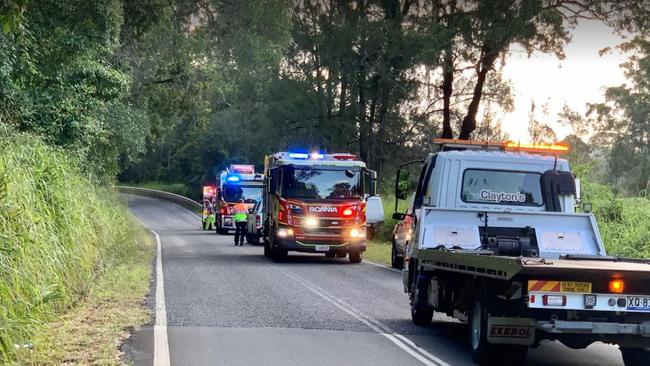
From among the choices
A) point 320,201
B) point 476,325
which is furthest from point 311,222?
point 476,325

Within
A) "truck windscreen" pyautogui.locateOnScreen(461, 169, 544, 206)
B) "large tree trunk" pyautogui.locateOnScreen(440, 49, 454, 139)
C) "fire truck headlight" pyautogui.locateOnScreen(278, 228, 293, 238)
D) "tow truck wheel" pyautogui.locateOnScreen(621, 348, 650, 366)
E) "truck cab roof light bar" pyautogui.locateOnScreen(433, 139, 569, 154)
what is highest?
"large tree trunk" pyautogui.locateOnScreen(440, 49, 454, 139)

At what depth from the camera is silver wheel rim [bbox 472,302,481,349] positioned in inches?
380

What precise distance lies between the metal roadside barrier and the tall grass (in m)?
52.7

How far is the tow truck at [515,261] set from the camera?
8.77 metres

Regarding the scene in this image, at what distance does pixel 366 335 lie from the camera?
11.6 metres

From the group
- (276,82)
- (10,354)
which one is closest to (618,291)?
(10,354)

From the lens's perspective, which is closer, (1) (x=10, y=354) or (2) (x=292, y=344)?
(1) (x=10, y=354)

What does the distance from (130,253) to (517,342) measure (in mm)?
17099

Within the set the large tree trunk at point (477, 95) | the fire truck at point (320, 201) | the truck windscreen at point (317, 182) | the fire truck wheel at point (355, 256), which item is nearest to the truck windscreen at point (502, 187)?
the fire truck at point (320, 201)

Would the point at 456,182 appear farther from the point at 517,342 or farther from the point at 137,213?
the point at 137,213

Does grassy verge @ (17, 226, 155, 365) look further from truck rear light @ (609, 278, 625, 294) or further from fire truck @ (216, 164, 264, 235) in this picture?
fire truck @ (216, 164, 264, 235)

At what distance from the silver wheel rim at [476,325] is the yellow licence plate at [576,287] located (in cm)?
118

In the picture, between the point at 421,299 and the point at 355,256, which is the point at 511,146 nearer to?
the point at 421,299

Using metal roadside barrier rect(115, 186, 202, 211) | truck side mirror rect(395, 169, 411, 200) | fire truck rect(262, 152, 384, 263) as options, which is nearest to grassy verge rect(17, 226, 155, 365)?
truck side mirror rect(395, 169, 411, 200)
